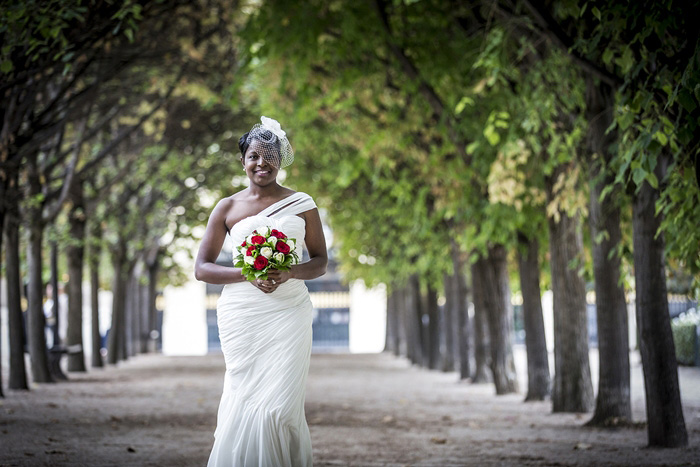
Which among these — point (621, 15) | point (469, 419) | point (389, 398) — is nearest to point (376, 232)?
point (389, 398)

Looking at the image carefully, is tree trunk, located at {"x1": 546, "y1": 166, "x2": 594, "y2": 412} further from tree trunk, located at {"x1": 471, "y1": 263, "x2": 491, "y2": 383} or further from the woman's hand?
the woman's hand

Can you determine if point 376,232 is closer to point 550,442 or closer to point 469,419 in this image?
point 469,419

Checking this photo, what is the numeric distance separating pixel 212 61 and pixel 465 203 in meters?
8.09

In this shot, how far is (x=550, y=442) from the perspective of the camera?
39.0ft

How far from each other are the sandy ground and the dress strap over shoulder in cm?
392

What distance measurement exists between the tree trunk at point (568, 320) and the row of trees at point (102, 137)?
18.6ft

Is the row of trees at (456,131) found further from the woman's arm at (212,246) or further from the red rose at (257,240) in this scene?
the woman's arm at (212,246)

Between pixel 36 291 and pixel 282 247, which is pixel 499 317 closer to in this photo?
pixel 36 291

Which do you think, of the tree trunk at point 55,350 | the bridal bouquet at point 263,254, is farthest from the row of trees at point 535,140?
the tree trunk at point 55,350

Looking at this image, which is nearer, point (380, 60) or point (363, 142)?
point (380, 60)

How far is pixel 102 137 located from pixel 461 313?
10.4 metres

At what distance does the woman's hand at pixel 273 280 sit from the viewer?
6.54 metres

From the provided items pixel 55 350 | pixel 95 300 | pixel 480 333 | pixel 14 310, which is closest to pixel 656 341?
pixel 14 310

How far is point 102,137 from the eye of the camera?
27344 mm
